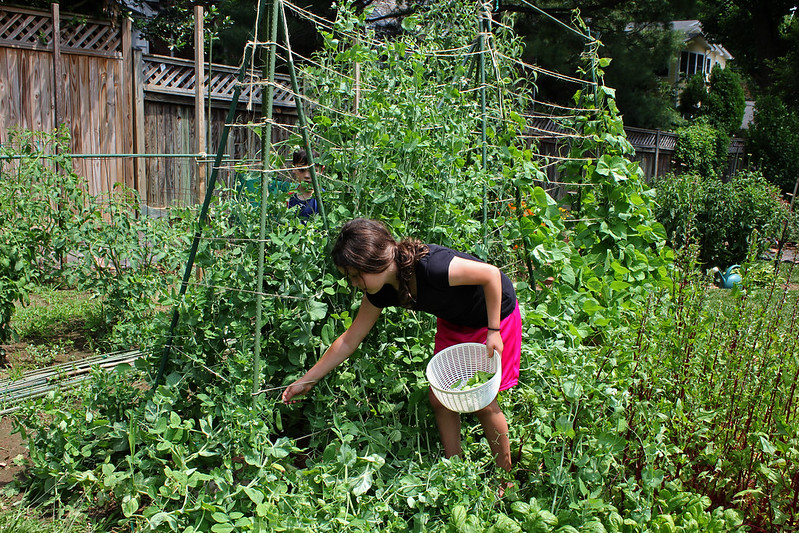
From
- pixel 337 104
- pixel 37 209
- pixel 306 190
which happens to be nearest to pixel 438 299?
pixel 306 190

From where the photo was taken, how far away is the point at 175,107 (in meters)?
7.62

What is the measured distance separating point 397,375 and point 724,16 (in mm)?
28621

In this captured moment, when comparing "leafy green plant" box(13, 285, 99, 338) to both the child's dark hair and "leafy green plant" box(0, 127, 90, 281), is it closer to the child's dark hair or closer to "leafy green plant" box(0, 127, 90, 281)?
"leafy green plant" box(0, 127, 90, 281)

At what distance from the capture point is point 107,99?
7090mm

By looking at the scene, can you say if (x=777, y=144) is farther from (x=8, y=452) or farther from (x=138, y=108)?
(x=8, y=452)

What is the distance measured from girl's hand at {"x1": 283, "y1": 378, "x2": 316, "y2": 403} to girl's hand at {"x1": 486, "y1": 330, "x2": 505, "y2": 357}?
677mm

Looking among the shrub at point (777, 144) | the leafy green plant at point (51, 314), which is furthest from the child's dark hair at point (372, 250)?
the shrub at point (777, 144)

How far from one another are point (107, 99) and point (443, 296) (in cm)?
586

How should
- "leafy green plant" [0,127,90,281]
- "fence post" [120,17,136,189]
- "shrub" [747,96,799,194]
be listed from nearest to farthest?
"leafy green plant" [0,127,90,281] < "fence post" [120,17,136,189] < "shrub" [747,96,799,194]

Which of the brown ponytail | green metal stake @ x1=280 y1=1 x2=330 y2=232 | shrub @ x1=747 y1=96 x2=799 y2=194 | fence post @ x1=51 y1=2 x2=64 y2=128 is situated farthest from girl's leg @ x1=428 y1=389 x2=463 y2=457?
shrub @ x1=747 y1=96 x2=799 y2=194

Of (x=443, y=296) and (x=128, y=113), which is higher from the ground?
(x=128, y=113)

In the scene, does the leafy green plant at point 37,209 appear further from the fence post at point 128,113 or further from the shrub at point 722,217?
the shrub at point 722,217

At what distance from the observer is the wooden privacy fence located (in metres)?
6.57

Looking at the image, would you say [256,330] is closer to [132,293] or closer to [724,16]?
[132,293]
